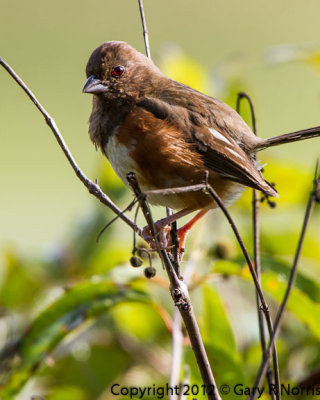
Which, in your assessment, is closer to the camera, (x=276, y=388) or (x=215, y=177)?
(x=276, y=388)

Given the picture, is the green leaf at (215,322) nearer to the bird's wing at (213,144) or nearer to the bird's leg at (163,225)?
the bird's leg at (163,225)

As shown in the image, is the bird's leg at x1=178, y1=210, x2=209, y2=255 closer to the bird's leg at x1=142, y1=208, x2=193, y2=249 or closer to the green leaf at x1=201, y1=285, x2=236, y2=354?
the green leaf at x1=201, y1=285, x2=236, y2=354

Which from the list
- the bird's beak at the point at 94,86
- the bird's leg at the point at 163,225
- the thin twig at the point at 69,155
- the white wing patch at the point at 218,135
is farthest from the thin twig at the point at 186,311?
the bird's beak at the point at 94,86

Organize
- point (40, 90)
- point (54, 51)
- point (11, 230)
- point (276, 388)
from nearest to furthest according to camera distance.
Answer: point (276, 388) → point (11, 230) → point (40, 90) → point (54, 51)

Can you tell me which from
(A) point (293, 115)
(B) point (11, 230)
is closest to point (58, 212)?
(B) point (11, 230)

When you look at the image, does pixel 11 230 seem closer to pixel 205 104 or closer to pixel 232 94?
pixel 232 94

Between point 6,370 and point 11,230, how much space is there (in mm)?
5077

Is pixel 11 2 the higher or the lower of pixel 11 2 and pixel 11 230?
the higher

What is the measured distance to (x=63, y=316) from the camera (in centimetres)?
231

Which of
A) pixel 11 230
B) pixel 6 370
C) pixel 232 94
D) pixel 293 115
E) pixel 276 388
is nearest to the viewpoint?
pixel 276 388

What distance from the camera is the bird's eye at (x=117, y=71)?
8.46ft

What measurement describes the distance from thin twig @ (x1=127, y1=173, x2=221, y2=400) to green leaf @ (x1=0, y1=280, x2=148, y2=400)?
2.42ft

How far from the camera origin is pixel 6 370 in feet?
7.52

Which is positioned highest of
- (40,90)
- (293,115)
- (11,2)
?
→ (11,2)
